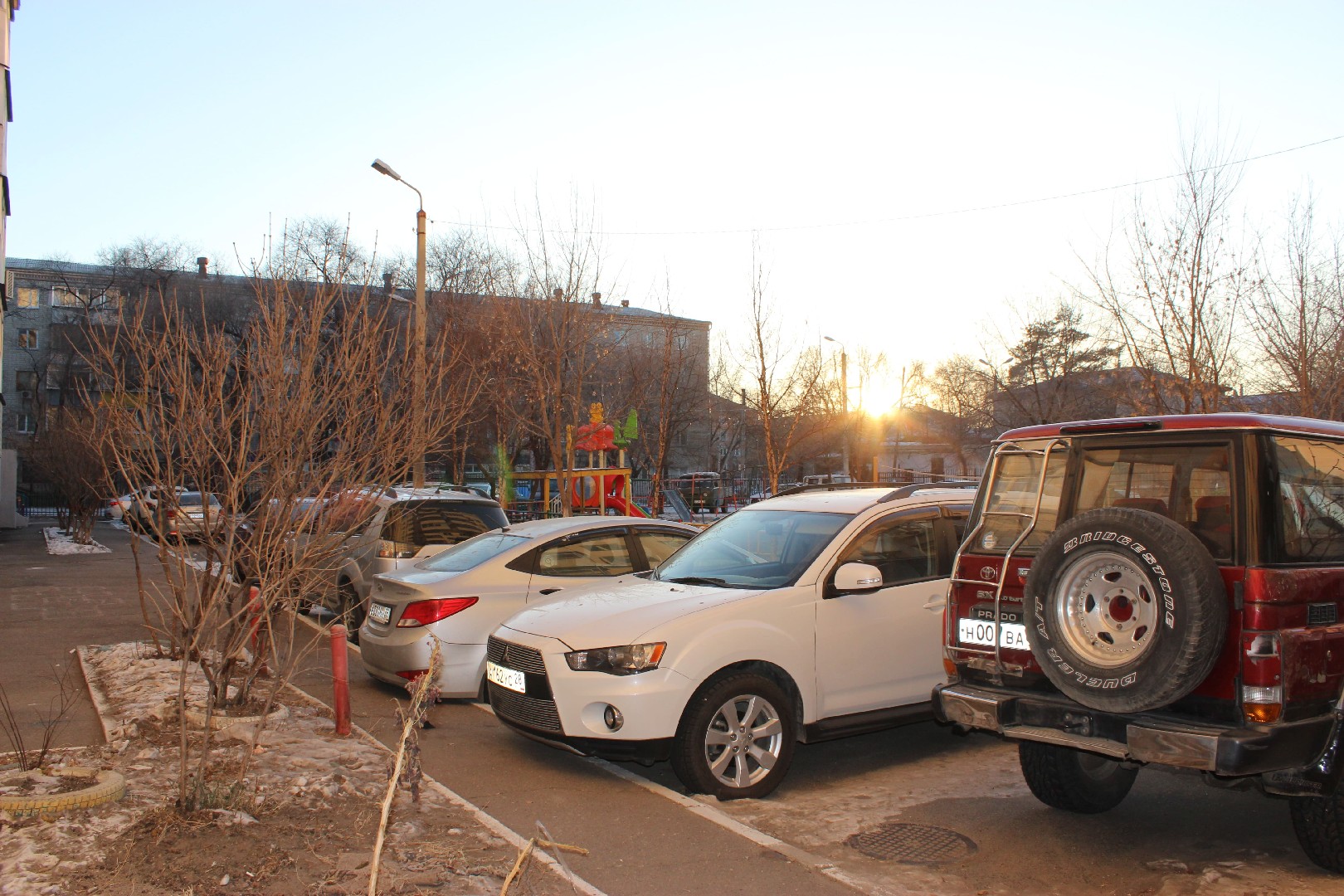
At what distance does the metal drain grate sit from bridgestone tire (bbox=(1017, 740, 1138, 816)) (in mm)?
636

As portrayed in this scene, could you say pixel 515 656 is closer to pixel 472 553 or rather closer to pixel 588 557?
pixel 588 557

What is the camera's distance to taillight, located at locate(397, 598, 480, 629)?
7.88m

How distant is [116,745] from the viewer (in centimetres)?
619

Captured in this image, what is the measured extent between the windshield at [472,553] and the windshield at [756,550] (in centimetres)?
174

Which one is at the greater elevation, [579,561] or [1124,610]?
[1124,610]

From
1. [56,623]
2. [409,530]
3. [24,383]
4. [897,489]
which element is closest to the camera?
[897,489]

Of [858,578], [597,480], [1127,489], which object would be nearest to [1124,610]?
[1127,489]

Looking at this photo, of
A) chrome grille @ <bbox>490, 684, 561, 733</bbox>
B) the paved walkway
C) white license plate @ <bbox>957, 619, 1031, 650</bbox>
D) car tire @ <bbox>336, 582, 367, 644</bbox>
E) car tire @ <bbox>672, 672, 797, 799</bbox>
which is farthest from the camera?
car tire @ <bbox>336, 582, 367, 644</bbox>

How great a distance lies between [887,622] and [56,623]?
1071 cm

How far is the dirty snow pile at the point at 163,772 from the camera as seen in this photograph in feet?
14.1

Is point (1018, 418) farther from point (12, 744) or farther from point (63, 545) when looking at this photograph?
point (12, 744)

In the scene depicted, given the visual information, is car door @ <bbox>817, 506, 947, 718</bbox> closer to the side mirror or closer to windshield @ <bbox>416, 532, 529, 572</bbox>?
the side mirror

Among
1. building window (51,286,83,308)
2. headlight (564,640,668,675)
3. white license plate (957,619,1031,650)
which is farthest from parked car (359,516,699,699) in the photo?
building window (51,286,83,308)

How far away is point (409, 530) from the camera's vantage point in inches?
434
